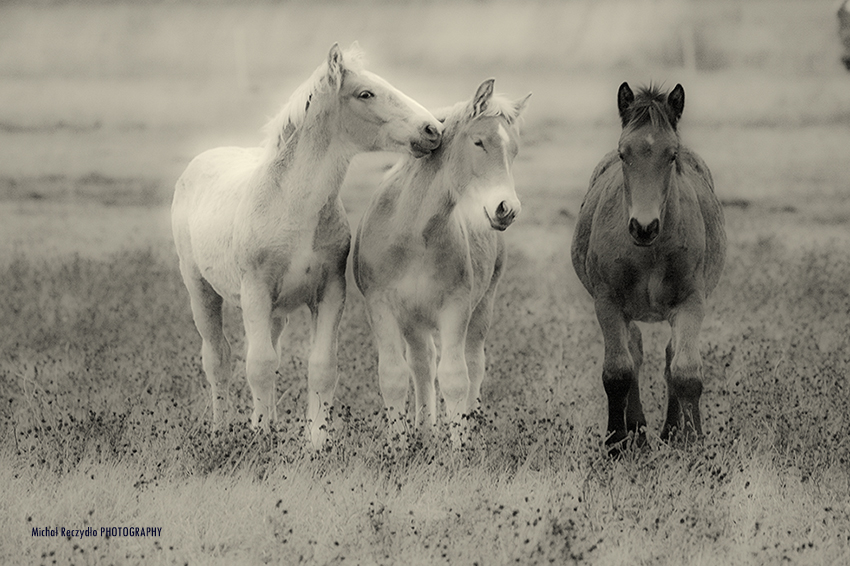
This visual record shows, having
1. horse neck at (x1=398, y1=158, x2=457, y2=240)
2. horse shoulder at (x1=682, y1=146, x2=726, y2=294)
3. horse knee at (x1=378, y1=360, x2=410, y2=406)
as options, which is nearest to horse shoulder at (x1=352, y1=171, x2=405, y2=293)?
horse neck at (x1=398, y1=158, x2=457, y2=240)

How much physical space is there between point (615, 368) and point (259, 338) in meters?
2.28

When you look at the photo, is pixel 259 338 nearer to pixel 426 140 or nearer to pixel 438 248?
pixel 438 248

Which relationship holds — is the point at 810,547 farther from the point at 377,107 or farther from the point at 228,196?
the point at 228,196

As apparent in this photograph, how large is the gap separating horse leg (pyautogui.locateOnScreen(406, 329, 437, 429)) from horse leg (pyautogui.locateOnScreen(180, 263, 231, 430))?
1432 mm

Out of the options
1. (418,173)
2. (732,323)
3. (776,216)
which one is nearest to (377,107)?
(418,173)

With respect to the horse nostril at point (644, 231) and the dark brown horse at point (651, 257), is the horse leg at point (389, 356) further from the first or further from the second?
the horse nostril at point (644, 231)

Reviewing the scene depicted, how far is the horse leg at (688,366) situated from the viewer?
6.16m

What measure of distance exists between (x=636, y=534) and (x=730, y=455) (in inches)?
54.8

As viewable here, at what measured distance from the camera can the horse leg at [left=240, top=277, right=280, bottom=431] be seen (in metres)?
6.24

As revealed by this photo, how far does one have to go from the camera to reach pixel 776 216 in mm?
14664

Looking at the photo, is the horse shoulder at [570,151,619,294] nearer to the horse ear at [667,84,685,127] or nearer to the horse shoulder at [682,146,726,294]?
the horse shoulder at [682,146,726,294]

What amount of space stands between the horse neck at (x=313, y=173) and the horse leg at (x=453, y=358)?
1085mm

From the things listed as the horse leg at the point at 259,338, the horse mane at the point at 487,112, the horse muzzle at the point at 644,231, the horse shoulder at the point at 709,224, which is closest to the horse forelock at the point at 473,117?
the horse mane at the point at 487,112

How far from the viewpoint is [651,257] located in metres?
6.15
